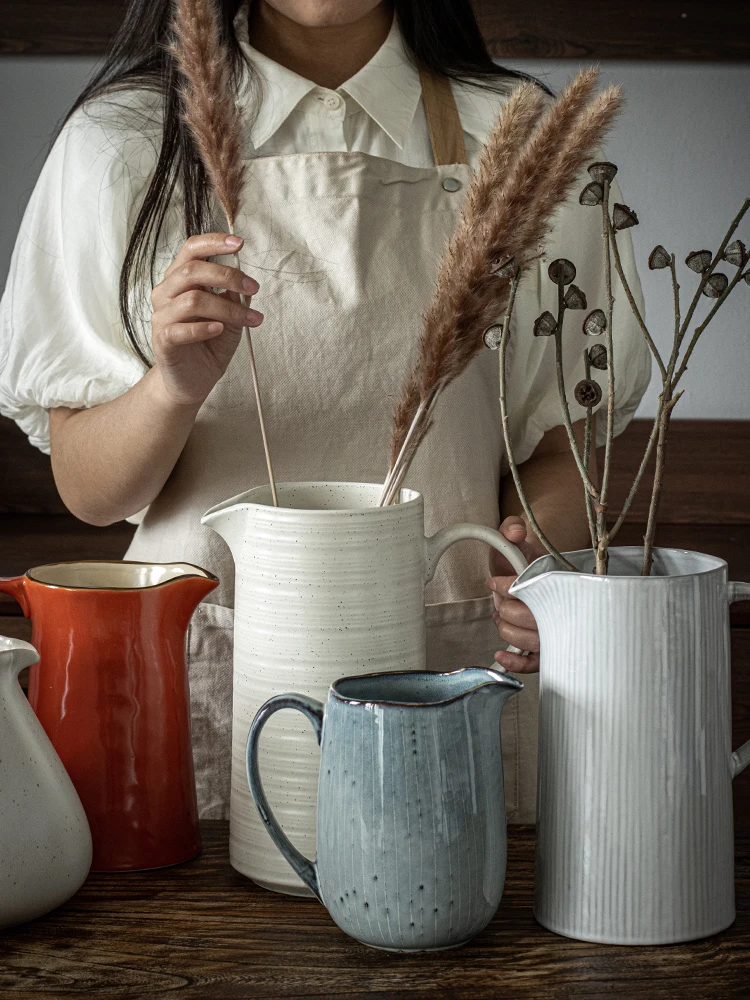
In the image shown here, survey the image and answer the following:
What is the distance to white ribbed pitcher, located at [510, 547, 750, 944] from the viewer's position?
1.77 feet

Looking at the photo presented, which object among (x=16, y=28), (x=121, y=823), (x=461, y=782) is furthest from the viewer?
(x=16, y=28)

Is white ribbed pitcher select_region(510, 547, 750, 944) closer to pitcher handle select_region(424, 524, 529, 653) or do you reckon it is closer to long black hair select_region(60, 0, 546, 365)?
pitcher handle select_region(424, 524, 529, 653)

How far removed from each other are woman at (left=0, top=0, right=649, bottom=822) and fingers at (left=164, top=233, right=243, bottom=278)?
25cm

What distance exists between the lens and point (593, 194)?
543mm

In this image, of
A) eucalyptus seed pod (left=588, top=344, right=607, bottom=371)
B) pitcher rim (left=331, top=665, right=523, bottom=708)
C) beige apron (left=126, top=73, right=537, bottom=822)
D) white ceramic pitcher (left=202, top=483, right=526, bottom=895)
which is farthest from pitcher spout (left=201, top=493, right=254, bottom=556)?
beige apron (left=126, top=73, right=537, bottom=822)

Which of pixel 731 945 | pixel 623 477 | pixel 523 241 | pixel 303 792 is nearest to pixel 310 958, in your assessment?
pixel 303 792

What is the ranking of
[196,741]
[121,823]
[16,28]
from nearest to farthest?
1. [121,823]
2. [196,741]
3. [16,28]

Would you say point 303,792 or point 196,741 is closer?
point 303,792

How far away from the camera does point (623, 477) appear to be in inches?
81.9

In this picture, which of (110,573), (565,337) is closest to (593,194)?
(110,573)

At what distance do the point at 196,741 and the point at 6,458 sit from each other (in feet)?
4.15

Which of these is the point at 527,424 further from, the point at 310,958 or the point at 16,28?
the point at 16,28

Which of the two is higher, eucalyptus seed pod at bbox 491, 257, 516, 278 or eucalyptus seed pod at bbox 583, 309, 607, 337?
eucalyptus seed pod at bbox 491, 257, 516, 278

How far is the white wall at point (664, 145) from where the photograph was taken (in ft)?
6.66
